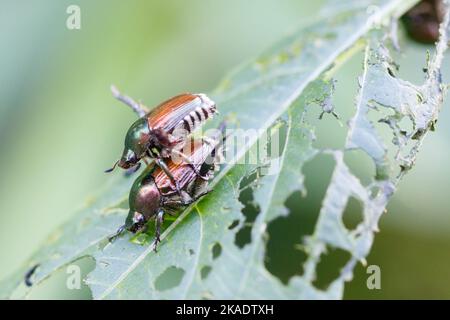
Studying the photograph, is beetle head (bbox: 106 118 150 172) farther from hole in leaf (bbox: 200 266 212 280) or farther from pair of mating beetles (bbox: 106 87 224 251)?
hole in leaf (bbox: 200 266 212 280)

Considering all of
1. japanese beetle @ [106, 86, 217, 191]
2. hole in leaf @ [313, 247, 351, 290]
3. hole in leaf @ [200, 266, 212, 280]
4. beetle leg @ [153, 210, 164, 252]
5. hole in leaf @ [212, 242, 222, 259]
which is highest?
japanese beetle @ [106, 86, 217, 191]

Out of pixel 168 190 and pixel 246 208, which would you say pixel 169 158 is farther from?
pixel 246 208

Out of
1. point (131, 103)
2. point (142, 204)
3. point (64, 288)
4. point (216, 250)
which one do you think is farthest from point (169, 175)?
point (64, 288)

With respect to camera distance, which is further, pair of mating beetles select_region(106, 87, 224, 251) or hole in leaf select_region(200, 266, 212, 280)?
pair of mating beetles select_region(106, 87, 224, 251)

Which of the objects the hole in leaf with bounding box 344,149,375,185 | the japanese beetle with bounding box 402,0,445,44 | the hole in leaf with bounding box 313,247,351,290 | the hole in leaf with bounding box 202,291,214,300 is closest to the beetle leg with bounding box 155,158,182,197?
the hole in leaf with bounding box 202,291,214,300

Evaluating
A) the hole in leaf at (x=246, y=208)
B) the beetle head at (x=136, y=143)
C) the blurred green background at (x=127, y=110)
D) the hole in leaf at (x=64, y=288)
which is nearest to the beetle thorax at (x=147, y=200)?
the beetle head at (x=136, y=143)
